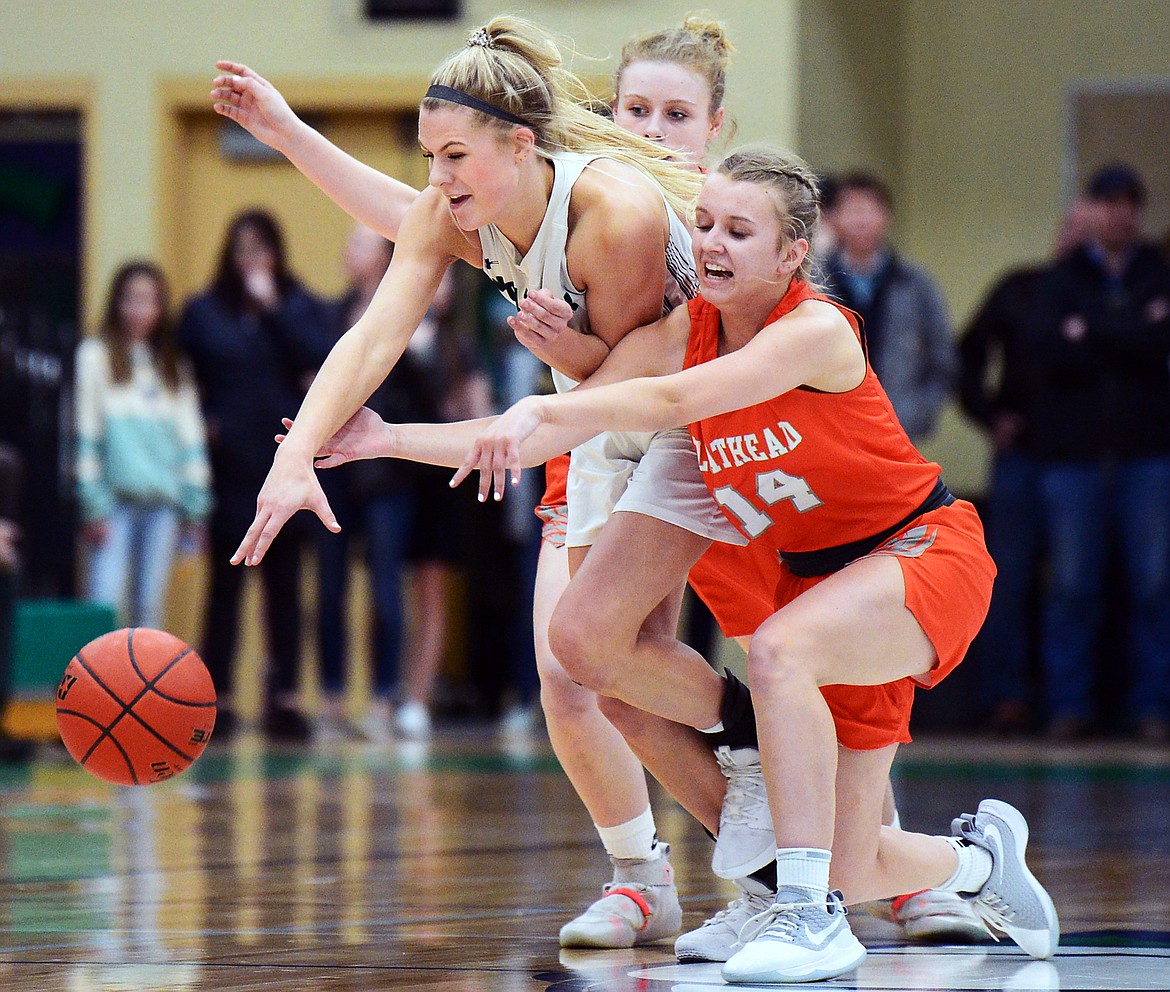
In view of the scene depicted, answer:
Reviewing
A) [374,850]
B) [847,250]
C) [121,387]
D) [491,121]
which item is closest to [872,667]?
[491,121]

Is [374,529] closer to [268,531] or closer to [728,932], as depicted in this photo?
[728,932]

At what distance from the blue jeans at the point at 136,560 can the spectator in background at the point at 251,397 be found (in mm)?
250

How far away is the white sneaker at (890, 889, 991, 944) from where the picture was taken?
357 cm

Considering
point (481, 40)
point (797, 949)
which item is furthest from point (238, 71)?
point (797, 949)

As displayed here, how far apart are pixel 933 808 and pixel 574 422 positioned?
3058mm

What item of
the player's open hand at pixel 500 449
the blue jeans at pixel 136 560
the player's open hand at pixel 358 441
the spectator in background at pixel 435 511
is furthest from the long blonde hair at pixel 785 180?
the blue jeans at pixel 136 560

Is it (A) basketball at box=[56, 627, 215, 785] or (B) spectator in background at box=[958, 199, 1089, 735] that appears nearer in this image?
(A) basketball at box=[56, 627, 215, 785]

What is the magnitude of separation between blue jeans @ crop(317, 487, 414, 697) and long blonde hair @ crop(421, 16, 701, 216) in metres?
5.08

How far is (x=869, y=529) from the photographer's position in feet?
10.8

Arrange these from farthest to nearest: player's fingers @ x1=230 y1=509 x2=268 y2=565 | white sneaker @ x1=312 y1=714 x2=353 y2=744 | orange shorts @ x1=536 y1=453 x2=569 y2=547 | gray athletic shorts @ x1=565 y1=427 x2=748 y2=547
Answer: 1. white sneaker @ x1=312 y1=714 x2=353 y2=744
2. orange shorts @ x1=536 y1=453 x2=569 y2=547
3. gray athletic shorts @ x1=565 y1=427 x2=748 y2=547
4. player's fingers @ x1=230 y1=509 x2=268 y2=565

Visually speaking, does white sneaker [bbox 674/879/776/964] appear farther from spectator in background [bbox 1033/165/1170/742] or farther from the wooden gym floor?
spectator in background [bbox 1033/165/1170/742]

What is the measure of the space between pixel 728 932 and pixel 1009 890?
20.9 inches

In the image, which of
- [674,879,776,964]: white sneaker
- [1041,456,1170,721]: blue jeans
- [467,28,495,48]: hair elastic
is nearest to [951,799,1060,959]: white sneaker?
[674,879,776,964]: white sneaker

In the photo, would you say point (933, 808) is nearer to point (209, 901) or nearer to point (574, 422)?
point (209, 901)
